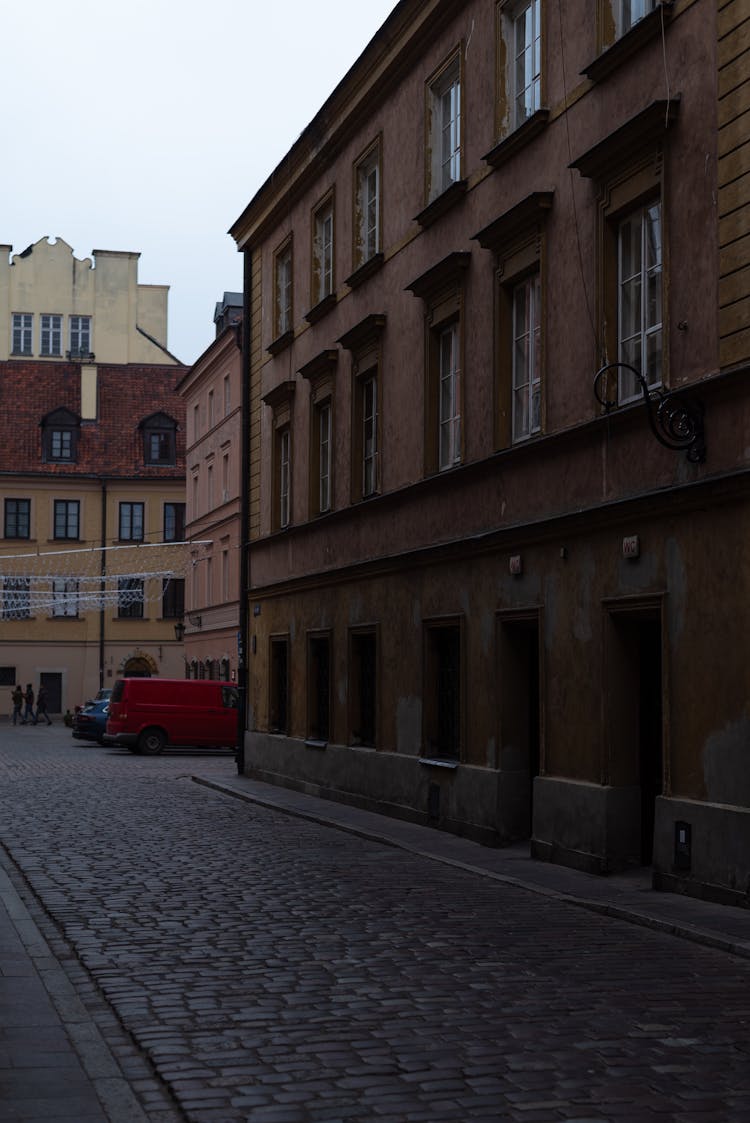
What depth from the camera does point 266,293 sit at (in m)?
29.6

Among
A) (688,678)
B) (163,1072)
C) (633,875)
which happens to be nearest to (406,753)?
A: (633,875)

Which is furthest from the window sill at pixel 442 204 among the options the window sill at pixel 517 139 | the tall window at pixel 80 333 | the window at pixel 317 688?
the tall window at pixel 80 333

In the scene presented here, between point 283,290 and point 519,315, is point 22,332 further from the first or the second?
point 519,315

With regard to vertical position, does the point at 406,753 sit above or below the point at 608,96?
below

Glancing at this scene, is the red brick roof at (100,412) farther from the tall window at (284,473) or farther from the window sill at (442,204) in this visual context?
the window sill at (442,204)

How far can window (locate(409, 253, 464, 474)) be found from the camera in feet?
62.7

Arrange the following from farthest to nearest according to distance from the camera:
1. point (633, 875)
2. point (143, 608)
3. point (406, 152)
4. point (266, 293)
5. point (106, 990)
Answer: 1. point (143, 608)
2. point (266, 293)
3. point (406, 152)
4. point (633, 875)
5. point (106, 990)

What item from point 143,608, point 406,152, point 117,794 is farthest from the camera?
point 143,608

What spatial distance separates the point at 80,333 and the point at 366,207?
171ft

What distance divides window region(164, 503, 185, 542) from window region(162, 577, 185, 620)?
2.06m

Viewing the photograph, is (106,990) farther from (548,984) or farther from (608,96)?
(608,96)

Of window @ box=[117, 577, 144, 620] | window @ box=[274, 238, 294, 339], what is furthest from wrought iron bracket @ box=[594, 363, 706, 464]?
window @ box=[117, 577, 144, 620]

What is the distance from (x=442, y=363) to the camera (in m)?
20.0

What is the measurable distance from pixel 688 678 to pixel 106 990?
606cm
